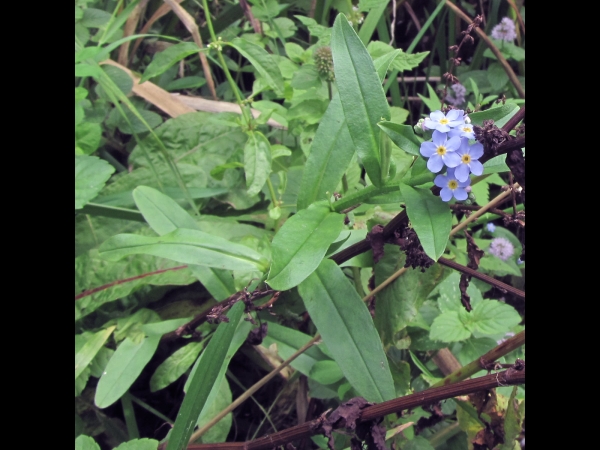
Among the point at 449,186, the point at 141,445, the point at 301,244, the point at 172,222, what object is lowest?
the point at 141,445

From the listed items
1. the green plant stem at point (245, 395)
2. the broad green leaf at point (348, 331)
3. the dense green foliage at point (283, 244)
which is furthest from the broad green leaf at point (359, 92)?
the green plant stem at point (245, 395)

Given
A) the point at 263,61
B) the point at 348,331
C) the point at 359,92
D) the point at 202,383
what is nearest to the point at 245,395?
the point at 202,383

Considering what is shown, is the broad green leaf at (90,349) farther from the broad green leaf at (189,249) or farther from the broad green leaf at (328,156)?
the broad green leaf at (328,156)

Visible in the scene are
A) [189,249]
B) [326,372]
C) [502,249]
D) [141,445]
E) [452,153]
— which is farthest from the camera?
[502,249]

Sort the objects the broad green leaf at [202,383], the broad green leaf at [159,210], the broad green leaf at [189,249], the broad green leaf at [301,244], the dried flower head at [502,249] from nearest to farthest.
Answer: the broad green leaf at [301,244] < the broad green leaf at [202,383] < the broad green leaf at [189,249] < the broad green leaf at [159,210] < the dried flower head at [502,249]

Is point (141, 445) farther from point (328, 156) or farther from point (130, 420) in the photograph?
point (328, 156)

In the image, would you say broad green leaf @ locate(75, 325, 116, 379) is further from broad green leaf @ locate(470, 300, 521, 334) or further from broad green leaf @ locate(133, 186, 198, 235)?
broad green leaf @ locate(470, 300, 521, 334)

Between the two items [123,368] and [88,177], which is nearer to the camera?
[123,368]
